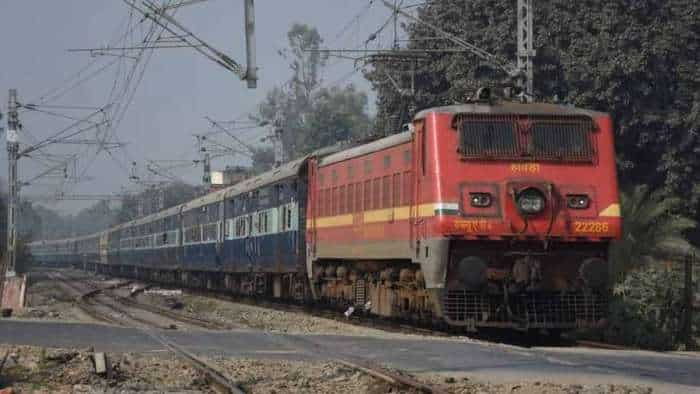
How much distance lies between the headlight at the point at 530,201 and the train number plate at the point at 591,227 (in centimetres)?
65

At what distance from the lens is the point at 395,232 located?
18.9 meters

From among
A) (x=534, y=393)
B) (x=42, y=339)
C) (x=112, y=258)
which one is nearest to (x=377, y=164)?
(x=42, y=339)

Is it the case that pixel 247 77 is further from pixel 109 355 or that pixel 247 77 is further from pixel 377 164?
pixel 109 355

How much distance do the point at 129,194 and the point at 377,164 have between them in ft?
251

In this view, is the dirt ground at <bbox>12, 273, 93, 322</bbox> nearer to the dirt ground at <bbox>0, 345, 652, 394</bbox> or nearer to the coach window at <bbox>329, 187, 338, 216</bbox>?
the coach window at <bbox>329, 187, 338, 216</bbox>

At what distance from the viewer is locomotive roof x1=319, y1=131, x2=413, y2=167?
60.6ft

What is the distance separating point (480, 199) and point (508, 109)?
1654 millimetres

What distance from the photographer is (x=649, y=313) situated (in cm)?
2077

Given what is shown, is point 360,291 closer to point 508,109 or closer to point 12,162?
point 508,109

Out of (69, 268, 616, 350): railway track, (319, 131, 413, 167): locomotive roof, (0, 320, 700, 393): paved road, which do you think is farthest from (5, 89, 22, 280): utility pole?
(0, 320, 700, 393): paved road

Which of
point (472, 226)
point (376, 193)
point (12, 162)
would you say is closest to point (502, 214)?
point (472, 226)

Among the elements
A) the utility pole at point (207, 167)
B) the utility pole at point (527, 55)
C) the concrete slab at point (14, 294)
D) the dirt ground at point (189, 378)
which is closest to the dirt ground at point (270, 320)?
the concrete slab at point (14, 294)

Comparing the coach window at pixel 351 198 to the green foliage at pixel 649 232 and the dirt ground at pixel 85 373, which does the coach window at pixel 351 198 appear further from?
the dirt ground at pixel 85 373

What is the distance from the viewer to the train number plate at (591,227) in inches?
652
